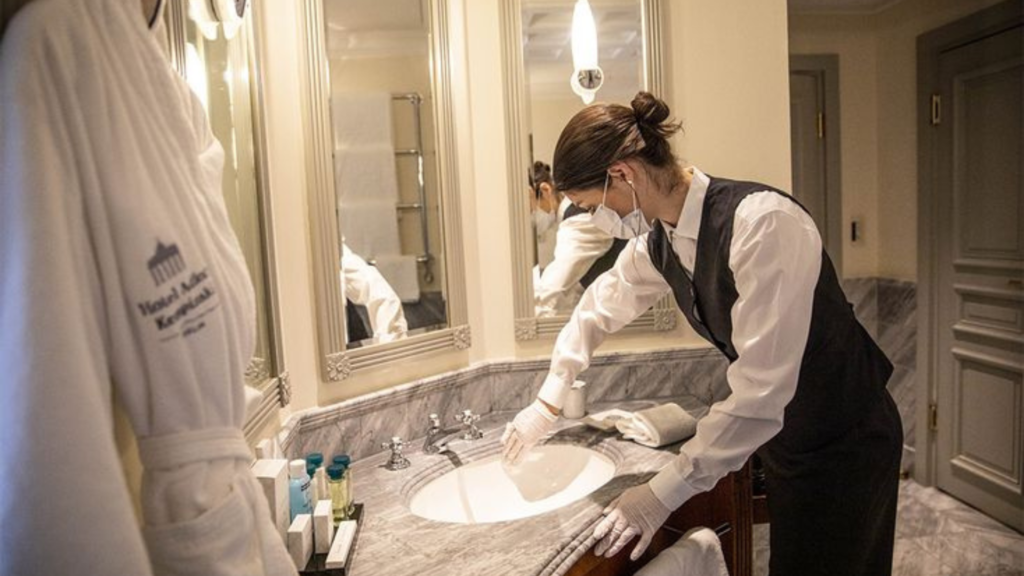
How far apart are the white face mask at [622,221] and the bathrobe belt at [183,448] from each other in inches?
38.3

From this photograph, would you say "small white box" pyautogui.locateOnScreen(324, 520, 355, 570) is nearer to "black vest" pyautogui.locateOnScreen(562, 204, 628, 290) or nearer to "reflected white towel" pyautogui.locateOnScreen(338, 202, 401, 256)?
"reflected white towel" pyautogui.locateOnScreen(338, 202, 401, 256)

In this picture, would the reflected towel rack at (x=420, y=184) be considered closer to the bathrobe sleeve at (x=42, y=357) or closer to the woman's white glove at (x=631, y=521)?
the woman's white glove at (x=631, y=521)

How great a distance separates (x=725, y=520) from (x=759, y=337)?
0.64 metres

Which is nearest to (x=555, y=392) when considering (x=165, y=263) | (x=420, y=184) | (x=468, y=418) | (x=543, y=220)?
(x=468, y=418)

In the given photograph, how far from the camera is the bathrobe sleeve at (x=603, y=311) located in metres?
1.66

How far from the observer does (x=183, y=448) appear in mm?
608

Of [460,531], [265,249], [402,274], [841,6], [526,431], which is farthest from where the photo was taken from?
[841,6]

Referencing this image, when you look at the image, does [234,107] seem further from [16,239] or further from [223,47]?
[16,239]

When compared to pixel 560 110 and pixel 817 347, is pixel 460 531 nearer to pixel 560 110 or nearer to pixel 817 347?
pixel 817 347

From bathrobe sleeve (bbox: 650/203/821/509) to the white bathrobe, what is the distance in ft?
2.72

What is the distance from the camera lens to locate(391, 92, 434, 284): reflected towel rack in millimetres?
1674

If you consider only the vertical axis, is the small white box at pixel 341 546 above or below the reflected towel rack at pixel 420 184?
below

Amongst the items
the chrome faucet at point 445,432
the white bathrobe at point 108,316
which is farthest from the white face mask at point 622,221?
the white bathrobe at point 108,316

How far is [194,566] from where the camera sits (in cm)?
60
